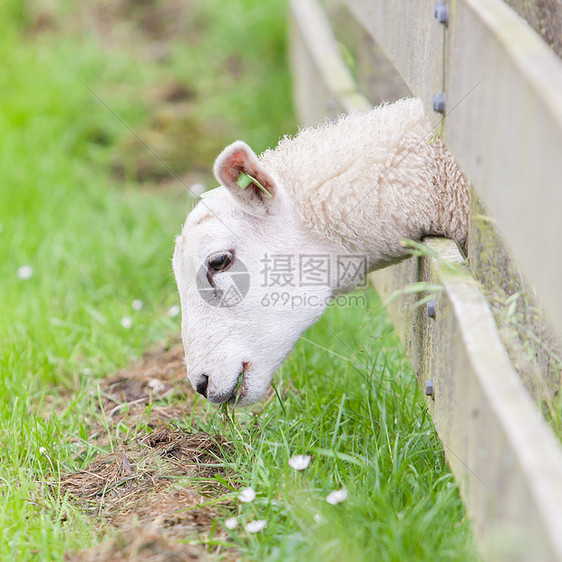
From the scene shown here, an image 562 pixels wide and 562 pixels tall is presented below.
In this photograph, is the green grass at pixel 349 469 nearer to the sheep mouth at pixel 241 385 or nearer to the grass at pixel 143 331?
the grass at pixel 143 331

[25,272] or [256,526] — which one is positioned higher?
[25,272]

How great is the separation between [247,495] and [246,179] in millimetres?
999

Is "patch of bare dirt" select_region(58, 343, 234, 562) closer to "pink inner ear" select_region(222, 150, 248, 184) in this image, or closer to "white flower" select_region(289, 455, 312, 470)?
"white flower" select_region(289, 455, 312, 470)

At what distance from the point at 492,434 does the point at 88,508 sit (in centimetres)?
139

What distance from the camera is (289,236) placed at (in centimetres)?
288

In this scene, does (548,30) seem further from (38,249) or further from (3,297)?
(38,249)

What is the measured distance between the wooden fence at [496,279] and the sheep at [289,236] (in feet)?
0.60

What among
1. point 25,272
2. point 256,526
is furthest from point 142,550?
point 25,272

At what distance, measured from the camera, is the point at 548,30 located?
2379 millimetres

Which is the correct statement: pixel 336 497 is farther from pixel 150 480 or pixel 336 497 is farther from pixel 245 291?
pixel 245 291

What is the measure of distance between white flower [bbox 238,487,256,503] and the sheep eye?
2.54 ft

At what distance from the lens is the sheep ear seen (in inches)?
105

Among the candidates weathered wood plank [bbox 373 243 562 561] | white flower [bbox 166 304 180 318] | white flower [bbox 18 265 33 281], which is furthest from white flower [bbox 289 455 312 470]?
white flower [bbox 18 265 33 281]

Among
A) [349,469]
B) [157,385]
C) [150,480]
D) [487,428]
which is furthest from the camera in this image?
[157,385]
